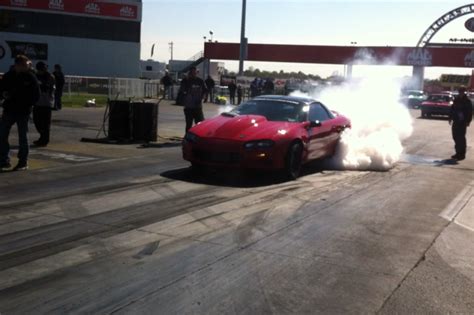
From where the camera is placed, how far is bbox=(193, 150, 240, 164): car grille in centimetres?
916

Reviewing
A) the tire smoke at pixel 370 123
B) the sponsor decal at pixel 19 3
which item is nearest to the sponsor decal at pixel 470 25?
the sponsor decal at pixel 19 3

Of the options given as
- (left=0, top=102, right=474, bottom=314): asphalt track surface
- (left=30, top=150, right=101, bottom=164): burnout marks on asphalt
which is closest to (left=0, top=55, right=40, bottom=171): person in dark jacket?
(left=0, top=102, right=474, bottom=314): asphalt track surface

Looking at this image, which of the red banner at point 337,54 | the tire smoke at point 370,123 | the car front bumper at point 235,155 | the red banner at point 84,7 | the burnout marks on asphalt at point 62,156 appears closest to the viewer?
the car front bumper at point 235,155

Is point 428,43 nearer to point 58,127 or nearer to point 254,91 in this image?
point 254,91

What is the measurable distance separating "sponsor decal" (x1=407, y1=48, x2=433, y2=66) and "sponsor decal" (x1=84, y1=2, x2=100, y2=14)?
2987 centimetres

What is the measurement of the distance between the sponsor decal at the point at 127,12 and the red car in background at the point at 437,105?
1390 inches

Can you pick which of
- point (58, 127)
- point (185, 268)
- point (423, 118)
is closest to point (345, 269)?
point (185, 268)

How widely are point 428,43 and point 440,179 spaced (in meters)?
51.3

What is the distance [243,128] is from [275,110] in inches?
47.5

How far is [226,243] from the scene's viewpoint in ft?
19.1

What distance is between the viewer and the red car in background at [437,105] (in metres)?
32.3

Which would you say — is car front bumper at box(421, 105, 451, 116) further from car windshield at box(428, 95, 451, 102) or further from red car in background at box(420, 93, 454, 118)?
car windshield at box(428, 95, 451, 102)

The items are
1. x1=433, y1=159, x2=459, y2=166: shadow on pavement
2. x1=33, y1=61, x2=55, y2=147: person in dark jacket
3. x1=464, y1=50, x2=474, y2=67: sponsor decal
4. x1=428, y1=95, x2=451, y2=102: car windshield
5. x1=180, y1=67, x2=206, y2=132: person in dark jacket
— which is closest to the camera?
x1=33, y1=61, x2=55, y2=147: person in dark jacket

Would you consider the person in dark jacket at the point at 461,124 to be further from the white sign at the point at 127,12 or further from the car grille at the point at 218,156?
the white sign at the point at 127,12
